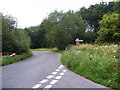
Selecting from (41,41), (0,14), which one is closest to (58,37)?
(0,14)

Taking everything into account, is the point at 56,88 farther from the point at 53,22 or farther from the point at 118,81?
the point at 53,22

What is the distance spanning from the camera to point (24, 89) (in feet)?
22.8

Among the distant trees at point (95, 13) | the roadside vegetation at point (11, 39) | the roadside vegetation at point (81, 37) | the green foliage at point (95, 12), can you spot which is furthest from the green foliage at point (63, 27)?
the green foliage at point (95, 12)

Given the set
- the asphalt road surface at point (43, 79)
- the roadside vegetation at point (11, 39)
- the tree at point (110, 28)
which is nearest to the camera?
the asphalt road surface at point (43, 79)

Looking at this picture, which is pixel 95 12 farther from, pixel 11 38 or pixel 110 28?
pixel 110 28

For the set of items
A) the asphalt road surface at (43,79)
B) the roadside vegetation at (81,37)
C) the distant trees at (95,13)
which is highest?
the distant trees at (95,13)

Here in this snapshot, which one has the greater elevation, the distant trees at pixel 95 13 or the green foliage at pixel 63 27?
the distant trees at pixel 95 13

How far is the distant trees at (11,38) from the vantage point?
2273 cm

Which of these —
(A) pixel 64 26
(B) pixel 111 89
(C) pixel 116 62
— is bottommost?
(B) pixel 111 89

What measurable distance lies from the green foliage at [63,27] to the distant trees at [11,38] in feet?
45.4

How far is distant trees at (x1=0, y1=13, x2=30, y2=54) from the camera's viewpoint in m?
22.7

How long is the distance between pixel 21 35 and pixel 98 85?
19447mm

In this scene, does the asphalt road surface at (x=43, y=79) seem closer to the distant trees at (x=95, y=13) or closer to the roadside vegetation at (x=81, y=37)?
the roadside vegetation at (x=81, y=37)

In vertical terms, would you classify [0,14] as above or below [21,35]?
above
